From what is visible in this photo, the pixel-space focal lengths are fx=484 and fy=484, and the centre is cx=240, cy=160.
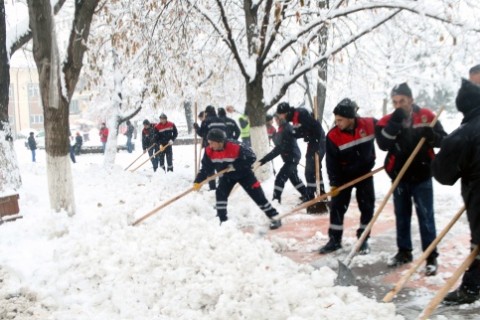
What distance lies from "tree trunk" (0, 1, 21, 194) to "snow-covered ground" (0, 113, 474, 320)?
2.49 metres

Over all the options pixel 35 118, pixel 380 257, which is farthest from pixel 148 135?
pixel 35 118

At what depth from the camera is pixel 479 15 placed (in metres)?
8.95

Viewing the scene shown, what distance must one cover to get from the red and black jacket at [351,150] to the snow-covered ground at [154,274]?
1015 millimetres

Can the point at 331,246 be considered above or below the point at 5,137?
below

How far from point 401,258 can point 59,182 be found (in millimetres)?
4964

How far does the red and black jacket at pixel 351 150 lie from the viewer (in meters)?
5.49

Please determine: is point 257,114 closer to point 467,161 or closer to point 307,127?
point 307,127

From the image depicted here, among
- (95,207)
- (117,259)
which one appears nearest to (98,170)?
(95,207)

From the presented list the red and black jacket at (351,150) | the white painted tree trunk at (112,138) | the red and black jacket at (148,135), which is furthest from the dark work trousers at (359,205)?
the red and black jacket at (148,135)

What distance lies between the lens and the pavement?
13.6ft

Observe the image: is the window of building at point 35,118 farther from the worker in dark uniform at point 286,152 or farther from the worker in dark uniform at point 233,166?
the worker in dark uniform at point 233,166

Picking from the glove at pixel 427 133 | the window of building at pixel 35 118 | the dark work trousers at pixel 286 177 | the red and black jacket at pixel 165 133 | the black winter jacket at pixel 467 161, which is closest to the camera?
the black winter jacket at pixel 467 161

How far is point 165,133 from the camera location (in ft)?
45.1

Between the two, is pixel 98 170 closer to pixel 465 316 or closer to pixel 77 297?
pixel 77 297
